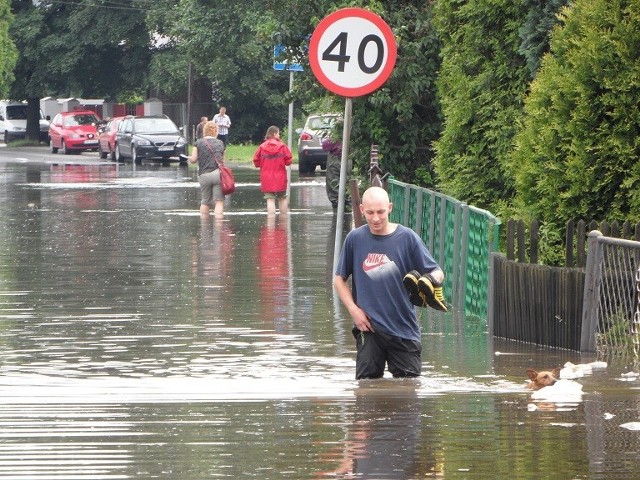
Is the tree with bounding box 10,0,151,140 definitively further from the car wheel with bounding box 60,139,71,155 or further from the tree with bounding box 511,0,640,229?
the tree with bounding box 511,0,640,229

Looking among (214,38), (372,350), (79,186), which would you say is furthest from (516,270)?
(214,38)

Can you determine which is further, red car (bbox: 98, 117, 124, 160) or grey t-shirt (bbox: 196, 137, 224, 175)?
red car (bbox: 98, 117, 124, 160)

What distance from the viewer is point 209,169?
26.8 meters

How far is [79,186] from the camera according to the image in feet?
123

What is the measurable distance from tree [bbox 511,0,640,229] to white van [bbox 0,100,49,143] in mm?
69661

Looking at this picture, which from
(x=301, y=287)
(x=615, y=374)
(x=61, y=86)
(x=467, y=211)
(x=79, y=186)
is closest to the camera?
(x=615, y=374)

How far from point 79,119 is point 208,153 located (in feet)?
132

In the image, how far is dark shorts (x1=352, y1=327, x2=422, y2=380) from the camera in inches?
382

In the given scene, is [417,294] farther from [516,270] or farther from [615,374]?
[516,270]

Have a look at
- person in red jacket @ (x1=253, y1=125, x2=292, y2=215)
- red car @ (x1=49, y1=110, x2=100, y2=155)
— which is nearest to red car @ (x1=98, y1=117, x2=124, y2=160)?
red car @ (x1=49, y1=110, x2=100, y2=155)

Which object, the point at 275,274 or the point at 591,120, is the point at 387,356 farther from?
the point at 275,274

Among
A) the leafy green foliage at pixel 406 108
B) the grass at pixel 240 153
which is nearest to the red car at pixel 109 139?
the grass at pixel 240 153

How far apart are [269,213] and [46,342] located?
14823 mm

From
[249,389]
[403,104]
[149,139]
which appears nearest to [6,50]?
[149,139]
